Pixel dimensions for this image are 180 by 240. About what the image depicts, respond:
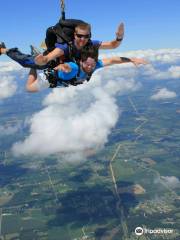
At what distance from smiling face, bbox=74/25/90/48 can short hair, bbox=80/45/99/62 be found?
1.54ft

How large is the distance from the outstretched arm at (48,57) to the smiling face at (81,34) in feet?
1.88

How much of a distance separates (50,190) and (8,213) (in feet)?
105

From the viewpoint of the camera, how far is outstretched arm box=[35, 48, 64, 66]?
918 centimetres

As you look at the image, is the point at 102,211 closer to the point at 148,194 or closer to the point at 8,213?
the point at 148,194

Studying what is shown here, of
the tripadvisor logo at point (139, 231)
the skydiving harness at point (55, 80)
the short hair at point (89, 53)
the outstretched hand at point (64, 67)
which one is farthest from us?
the tripadvisor logo at point (139, 231)

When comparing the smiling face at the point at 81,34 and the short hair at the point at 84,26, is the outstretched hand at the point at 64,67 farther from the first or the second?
the short hair at the point at 84,26

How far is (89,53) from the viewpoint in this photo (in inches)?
428

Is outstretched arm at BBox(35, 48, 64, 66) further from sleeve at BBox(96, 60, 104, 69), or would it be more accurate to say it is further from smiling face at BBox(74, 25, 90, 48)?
sleeve at BBox(96, 60, 104, 69)

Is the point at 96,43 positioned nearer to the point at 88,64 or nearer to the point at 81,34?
the point at 88,64

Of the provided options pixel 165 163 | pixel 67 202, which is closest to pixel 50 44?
pixel 67 202

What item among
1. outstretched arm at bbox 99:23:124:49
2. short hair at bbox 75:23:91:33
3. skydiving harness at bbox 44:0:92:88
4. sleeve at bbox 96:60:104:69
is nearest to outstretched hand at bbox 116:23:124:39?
outstretched arm at bbox 99:23:124:49

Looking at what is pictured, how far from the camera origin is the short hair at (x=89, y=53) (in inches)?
422

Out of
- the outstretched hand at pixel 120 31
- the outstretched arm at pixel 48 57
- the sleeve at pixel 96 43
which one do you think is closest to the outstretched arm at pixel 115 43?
the outstretched hand at pixel 120 31

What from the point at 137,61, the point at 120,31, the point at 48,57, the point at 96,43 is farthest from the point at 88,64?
the point at 137,61
